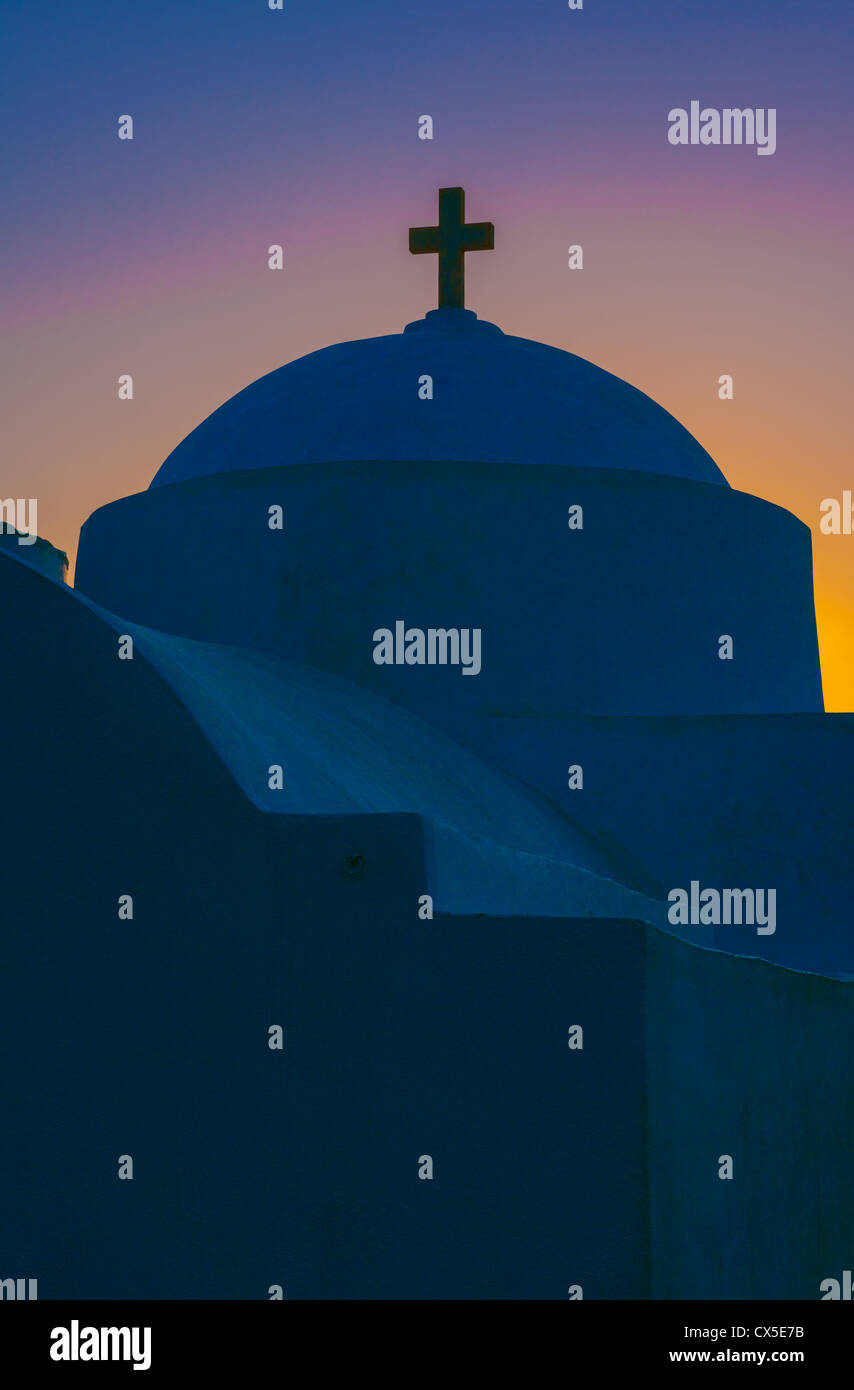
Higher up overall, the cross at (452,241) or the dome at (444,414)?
the cross at (452,241)

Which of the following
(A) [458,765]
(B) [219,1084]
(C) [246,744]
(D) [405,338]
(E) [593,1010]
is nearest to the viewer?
(E) [593,1010]

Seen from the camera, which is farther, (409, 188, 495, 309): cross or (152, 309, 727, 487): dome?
(409, 188, 495, 309): cross

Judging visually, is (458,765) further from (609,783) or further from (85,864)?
(85,864)

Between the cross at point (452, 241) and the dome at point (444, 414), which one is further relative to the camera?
the cross at point (452, 241)

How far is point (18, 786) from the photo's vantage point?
6.66 metres

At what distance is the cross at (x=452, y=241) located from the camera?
1238cm

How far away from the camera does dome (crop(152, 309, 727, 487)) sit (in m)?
11.0

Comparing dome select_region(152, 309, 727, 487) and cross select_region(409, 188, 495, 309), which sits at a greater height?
cross select_region(409, 188, 495, 309)

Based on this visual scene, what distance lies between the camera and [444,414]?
11.1 meters

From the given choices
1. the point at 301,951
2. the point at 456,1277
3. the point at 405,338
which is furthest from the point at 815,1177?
the point at 405,338

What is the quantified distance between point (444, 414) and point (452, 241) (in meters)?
2.02

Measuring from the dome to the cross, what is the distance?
207mm

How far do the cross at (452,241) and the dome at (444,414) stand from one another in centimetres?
21

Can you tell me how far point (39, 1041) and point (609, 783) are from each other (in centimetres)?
425
